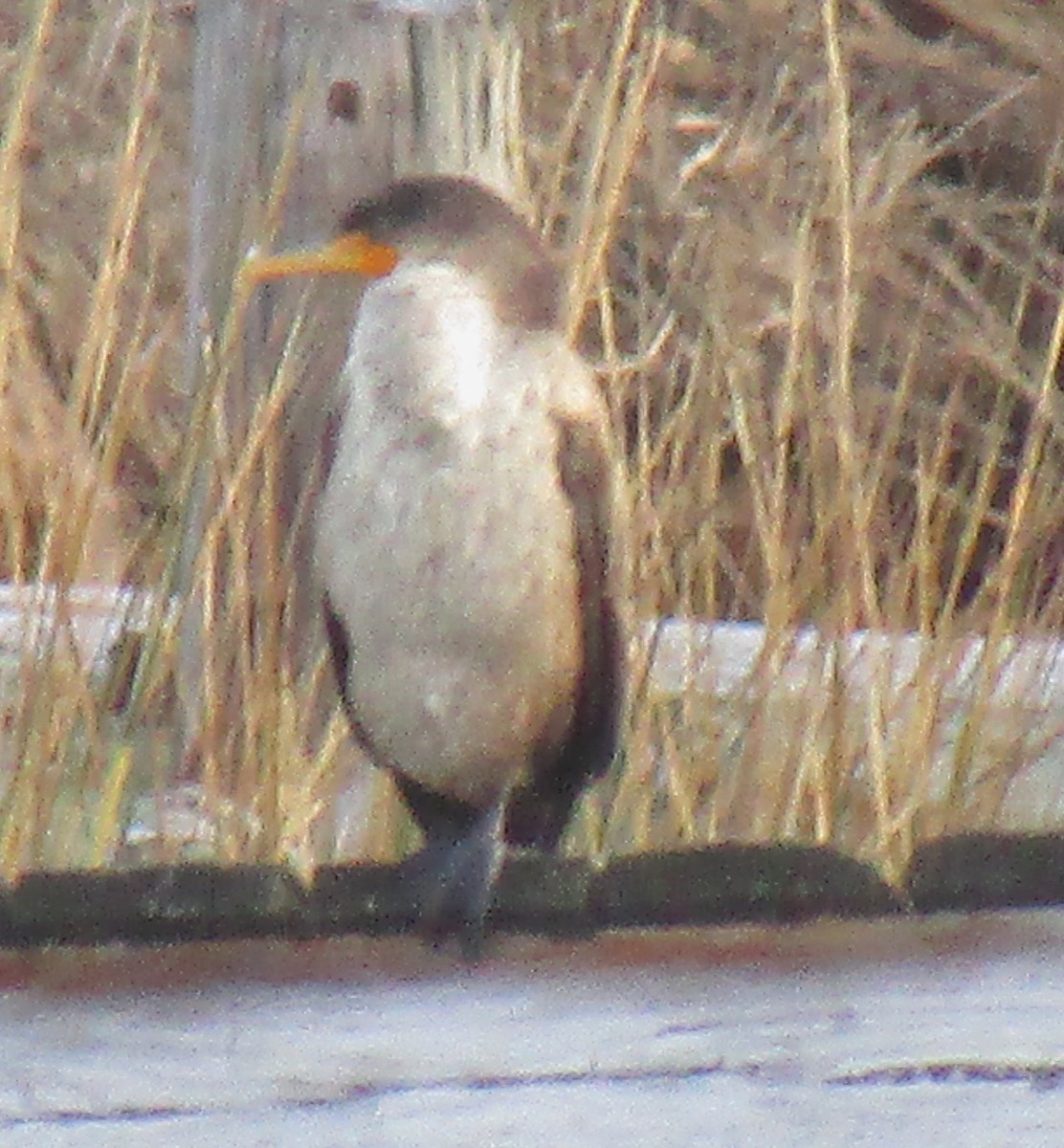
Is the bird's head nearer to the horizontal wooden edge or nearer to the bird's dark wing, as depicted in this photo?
the bird's dark wing

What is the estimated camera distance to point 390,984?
1.28m

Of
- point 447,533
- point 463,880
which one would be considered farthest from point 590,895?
point 447,533

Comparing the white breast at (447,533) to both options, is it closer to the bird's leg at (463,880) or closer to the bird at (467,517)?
the bird at (467,517)

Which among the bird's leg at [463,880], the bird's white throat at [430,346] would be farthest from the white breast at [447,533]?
the bird's leg at [463,880]

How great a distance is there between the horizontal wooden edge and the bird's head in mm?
1164

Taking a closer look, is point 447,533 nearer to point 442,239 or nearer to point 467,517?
point 467,517

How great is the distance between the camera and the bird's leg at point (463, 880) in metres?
1.31

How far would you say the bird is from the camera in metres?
2.33

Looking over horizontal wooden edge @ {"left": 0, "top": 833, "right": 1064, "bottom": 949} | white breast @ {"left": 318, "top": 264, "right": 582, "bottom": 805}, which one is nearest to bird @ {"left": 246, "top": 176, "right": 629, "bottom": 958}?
white breast @ {"left": 318, "top": 264, "right": 582, "bottom": 805}

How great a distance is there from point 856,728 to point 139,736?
0.86 m

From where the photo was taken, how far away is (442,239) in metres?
2.44

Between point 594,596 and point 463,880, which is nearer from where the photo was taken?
point 463,880

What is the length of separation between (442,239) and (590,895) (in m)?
1.25

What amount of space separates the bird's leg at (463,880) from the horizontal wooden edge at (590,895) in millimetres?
20
